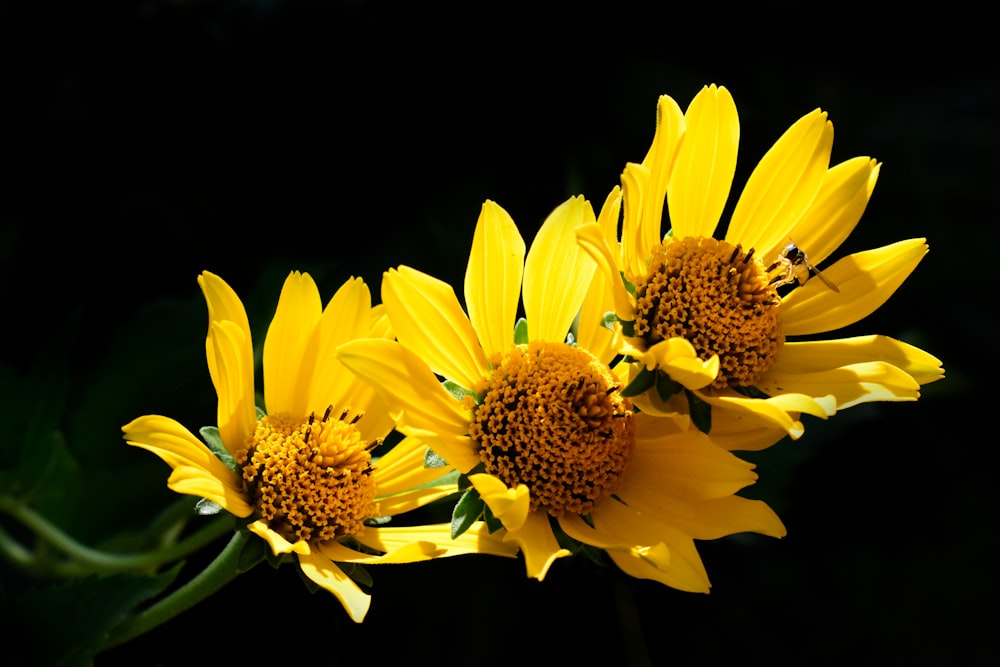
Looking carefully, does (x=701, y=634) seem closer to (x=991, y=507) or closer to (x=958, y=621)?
(x=958, y=621)

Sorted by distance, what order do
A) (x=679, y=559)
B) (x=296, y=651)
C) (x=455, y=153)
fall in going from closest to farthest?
(x=679, y=559) < (x=296, y=651) < (x=455, y=153)

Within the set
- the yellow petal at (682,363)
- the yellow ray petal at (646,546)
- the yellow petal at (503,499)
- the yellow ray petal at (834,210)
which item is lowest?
the yellow ray petal at (646,546)

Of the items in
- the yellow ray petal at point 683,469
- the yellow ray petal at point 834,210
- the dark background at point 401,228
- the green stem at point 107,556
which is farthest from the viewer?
the dark background at point 401,228

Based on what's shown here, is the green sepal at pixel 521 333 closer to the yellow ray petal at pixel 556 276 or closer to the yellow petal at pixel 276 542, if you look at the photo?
the yellow ray petal at pixel 556 276

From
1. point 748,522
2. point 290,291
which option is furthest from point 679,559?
point 290,291

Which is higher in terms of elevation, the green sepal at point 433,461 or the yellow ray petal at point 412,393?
the yellow ray petal at point 412,393

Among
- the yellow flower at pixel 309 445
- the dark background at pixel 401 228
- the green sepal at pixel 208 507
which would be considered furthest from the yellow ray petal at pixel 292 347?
the dark background at pixel 401 228

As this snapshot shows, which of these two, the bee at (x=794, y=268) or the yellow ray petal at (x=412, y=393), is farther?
the bee at (x=794, y=268)
